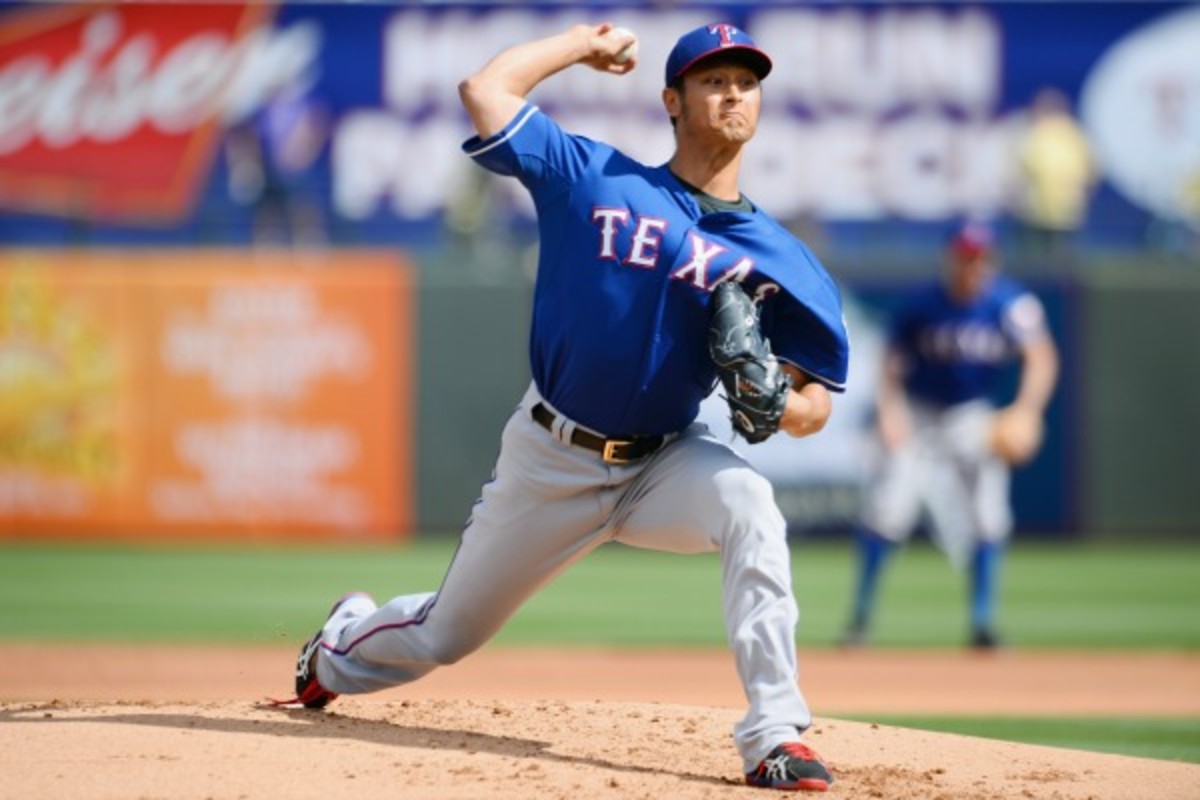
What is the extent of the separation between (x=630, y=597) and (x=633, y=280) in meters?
8.46

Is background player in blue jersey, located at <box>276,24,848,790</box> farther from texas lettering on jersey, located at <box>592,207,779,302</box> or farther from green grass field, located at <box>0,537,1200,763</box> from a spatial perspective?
green grass field, located at <box>0,537,1200,763</box>

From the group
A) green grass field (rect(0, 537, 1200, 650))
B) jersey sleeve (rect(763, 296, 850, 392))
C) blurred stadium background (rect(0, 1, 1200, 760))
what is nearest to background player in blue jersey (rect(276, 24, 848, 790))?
jersey sleeve (rect(763, 296, 850, 392))

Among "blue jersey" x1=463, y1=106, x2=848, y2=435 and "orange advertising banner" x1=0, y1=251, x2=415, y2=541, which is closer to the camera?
"blue jersey" x1=463, y1=106, x2=848, y2=435

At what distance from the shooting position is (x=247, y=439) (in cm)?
1605

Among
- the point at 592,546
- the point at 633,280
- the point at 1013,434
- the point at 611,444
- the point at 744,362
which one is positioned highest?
the point at 633,280

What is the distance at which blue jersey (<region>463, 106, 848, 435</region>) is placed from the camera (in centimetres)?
519

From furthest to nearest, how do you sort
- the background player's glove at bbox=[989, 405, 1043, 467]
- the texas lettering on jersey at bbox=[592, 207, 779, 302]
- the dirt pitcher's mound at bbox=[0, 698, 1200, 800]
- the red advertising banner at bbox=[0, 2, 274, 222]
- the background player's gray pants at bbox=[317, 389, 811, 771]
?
the red advertising banner at bbox=[0, 2, 274, 222] < the background player's glove at bbox=[989, 405, 1043, 467] < the texas lettering on jersey at bbox=[592, 207, 779, 302] < the background player's gray pants at bbox=[317, 389, 811, 771] < the dirt pitcher's mound at bbox=[0, 698, 1200, 800]

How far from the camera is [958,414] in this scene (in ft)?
36.1

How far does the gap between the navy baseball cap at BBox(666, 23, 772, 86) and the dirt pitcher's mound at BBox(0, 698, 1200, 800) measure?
1838 millimetres

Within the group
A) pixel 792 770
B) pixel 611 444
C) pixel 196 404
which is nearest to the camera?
pixel 792 770

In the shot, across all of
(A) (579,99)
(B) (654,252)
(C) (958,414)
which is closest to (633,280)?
(B) (654,252)

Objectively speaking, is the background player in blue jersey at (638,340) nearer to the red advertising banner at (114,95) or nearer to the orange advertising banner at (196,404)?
the orange advertising banner at (196,404)

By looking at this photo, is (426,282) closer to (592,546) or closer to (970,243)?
(970,243)

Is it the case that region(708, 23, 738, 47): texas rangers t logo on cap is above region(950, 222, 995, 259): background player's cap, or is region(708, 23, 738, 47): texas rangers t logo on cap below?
above
